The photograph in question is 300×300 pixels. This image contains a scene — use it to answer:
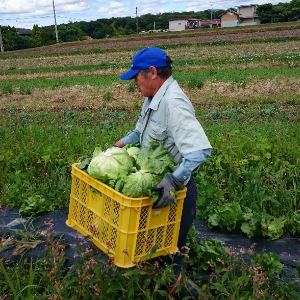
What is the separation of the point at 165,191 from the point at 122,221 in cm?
29

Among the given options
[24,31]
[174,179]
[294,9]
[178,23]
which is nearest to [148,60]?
[174,179]

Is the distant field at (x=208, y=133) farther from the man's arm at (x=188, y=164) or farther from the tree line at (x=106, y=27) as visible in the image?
the tree line at (x=106, y=27)

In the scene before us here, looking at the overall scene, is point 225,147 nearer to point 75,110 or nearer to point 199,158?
point 199,158

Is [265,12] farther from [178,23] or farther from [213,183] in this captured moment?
[213,183]

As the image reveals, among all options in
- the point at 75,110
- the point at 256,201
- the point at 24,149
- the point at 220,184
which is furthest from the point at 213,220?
the point at 75,110

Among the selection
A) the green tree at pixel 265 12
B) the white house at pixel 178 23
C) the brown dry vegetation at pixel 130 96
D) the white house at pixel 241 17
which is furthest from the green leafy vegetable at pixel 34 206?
the white house at pixel 178 23

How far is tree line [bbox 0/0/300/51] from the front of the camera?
57438 mm

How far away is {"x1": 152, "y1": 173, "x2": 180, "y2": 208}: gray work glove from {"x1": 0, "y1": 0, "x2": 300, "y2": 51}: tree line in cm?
5742

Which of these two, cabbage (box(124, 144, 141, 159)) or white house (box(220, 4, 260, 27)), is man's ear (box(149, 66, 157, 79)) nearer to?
cabbage (box(124, 144, 141, 159))

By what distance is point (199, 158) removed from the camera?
2.32 meters

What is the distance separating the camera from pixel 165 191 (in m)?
2.18

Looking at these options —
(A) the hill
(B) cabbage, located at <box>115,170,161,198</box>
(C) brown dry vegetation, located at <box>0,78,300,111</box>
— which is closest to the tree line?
(A) the hill

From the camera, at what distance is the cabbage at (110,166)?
2406 millimetres

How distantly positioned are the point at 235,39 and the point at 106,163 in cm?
3273
